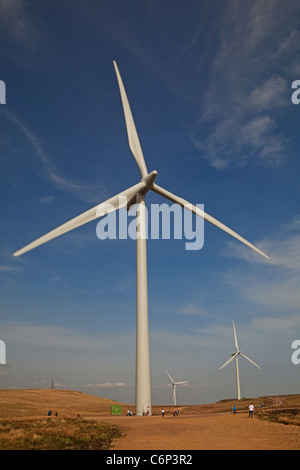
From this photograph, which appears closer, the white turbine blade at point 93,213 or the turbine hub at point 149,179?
the white turbine blade at point 93,213

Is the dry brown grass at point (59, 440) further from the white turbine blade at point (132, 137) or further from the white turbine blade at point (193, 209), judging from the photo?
the white turbine blade at point (132, 137)

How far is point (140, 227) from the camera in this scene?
146 ft

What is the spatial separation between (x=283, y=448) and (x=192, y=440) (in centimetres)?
555

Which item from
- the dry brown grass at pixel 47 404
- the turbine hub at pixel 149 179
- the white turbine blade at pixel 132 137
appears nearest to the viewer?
the turbine hub at pixel 149 179

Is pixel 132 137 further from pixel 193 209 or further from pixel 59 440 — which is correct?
pixel 59 440

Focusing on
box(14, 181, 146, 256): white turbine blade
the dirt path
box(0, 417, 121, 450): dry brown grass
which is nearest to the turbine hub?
box(14, 181, 146, 256): white turbine blade

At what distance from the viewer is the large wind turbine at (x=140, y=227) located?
37866mm

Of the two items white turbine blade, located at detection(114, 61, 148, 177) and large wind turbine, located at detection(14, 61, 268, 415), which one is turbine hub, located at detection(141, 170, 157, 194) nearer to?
large wind turbine, located at detection(14, 61, 268, 415)

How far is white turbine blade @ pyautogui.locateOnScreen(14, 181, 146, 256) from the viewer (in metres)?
31.7

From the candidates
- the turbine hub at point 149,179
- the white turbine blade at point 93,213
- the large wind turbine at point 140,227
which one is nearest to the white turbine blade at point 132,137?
the large wind turbine at point 140,227

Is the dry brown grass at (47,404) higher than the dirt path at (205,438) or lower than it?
lower

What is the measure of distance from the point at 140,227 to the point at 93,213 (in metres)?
8.00
